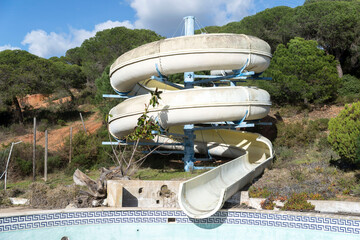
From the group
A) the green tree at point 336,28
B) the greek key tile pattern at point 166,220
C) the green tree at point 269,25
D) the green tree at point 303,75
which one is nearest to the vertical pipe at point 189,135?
the greek key tile pattern at point 166,220

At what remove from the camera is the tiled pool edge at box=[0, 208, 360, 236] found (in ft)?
17.7

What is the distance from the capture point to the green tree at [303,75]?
→ 1752 cm

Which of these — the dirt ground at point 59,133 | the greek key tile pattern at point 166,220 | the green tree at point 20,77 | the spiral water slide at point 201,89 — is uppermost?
the green tree at point 20,77

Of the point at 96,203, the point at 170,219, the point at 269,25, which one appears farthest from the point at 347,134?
the point at 269,25

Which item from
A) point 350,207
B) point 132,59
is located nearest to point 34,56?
point 132,59

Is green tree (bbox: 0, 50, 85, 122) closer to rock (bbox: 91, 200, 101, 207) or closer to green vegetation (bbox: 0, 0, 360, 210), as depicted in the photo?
green vegetation (bbox: 0, 0, 360, 210)

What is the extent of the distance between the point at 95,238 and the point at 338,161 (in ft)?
29.0

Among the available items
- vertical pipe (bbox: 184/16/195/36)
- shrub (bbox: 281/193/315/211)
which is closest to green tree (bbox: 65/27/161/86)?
vertical pipe (bbox: 184/16/195/36)

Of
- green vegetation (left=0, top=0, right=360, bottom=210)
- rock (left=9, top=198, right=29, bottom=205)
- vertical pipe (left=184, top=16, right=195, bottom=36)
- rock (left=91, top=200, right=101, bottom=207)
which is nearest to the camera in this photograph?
rock (left=91, top=200, right=101, bottom=207)

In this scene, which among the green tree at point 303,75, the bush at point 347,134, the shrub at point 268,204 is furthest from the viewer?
the green tree at point 303,75

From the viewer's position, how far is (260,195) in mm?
8164

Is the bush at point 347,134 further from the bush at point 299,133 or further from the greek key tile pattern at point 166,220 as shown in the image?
the bush at point 299,133

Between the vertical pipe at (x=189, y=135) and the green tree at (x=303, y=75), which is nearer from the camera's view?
the vertical pipe at (x=189, y=135)

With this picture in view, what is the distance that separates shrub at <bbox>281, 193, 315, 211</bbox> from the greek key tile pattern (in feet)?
5.39
